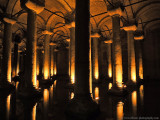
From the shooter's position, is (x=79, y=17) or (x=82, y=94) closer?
(x=82, y=94)

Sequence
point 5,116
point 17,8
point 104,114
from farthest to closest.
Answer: point 17,8, point 104,114, point 5,116

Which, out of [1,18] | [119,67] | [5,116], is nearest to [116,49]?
[119,67]

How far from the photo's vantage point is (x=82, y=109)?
438 centimetres

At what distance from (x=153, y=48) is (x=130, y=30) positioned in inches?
342

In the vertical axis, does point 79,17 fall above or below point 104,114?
above

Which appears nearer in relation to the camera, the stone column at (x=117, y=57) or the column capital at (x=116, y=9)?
the stone column at (x=117, y=57)

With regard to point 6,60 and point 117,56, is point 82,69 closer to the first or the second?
point 117,56

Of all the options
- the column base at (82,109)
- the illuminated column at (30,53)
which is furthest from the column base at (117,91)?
the illuminated column at (30,53)

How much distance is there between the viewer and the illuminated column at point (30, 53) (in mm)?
7141

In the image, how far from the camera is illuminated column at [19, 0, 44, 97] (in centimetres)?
714

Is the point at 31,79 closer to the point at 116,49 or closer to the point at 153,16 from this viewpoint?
the point at 116,49

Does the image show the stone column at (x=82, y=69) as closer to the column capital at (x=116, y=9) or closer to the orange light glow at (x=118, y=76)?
the orange light glow at (x=118, y=76)

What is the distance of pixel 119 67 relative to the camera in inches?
335

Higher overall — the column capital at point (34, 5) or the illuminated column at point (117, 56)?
the column capital at point (34, 5)
